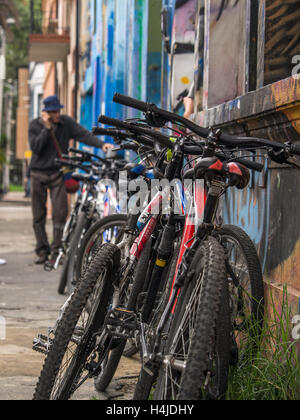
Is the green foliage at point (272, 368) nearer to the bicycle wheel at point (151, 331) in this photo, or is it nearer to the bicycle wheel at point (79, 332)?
the bicycle wheel at point (151, 331)

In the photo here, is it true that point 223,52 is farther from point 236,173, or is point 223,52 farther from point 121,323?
point 236,173

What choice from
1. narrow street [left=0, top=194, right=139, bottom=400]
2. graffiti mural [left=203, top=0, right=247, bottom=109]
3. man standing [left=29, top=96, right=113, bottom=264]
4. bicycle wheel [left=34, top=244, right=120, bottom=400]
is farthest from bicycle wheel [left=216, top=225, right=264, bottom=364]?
man standing [left=29, top=96, right=113, bottom=264]

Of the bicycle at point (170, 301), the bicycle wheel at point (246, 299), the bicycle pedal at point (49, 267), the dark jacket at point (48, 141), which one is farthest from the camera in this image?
the dark jacket at point (48, 141)

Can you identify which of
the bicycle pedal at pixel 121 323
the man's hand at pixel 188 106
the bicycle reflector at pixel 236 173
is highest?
the man's hand at pixel 188 106

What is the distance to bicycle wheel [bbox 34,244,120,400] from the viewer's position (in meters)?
2.99

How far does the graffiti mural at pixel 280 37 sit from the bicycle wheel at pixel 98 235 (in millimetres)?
1536

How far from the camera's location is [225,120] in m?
4.73

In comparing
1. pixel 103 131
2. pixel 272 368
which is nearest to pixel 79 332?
pixel 272 368

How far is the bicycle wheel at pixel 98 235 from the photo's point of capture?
18.5ft

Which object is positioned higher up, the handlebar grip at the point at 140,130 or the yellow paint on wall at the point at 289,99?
the yellow paint on wall at the point at 289,99

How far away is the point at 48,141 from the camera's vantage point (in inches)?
390

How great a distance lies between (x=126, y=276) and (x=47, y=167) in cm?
638

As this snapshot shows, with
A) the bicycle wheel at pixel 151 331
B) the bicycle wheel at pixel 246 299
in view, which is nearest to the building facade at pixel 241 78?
the bicycle wheel at pixel 246 299

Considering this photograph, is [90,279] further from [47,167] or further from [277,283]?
[47,167]
